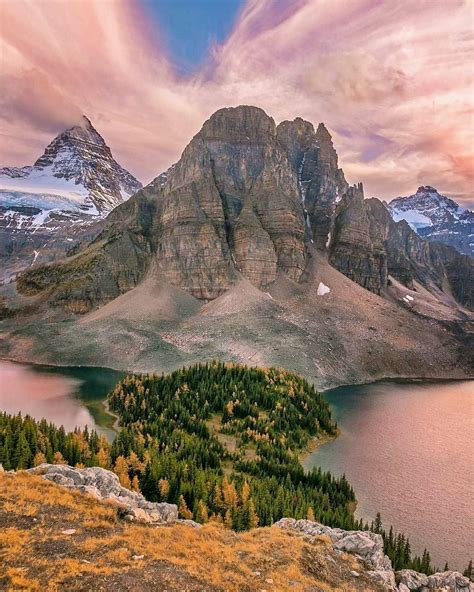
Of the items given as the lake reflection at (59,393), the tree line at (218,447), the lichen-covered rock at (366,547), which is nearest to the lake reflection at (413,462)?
the tree line at (218,447)

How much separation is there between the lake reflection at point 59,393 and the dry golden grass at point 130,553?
1871 inches

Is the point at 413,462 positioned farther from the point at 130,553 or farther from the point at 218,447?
the point at 130,553

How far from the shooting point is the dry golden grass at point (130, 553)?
19.6m

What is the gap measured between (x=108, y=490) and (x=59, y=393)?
72310mm

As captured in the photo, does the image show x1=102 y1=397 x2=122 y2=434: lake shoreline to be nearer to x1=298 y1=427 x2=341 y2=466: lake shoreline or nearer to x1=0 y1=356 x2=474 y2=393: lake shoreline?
x1=0 y1=356 x2=474 y2=393: lake shoreline

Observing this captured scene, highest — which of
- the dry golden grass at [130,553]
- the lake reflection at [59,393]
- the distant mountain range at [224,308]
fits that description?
the distant mountain range at [224,308]

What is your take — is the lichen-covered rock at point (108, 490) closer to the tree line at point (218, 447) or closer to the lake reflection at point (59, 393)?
the tree line at point (218, 447)

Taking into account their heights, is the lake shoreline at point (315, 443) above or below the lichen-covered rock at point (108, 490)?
below

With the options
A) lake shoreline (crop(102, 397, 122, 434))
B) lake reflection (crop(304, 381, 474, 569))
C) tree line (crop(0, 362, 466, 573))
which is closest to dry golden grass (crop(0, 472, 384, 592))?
tree line (crop(0, 362, 466, 573))

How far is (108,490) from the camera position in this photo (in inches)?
1288

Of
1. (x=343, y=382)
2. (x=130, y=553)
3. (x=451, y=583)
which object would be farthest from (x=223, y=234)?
(x=130, y=553)

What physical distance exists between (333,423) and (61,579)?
6652 centimetres

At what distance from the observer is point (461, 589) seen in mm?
27797

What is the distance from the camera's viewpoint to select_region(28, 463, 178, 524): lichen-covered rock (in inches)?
1133
